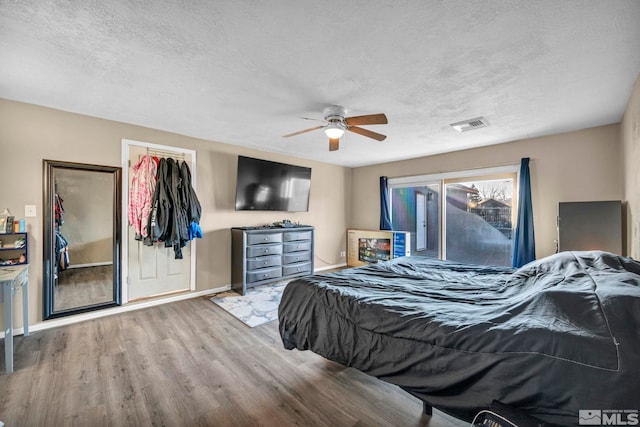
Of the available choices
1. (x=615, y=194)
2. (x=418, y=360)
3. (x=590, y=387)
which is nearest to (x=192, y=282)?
(x=418, y=360)

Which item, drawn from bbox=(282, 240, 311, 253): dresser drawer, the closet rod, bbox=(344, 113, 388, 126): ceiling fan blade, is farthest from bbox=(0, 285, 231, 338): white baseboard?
bbox=(344, 113, 388, 126): ceiling fan blade

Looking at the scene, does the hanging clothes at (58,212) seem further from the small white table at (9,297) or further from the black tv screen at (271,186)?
the black tv screen at (271,186)

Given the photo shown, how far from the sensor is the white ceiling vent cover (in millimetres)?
3047

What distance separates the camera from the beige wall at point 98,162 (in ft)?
8.79

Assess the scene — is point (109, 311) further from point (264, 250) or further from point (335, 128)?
point (335, 128)

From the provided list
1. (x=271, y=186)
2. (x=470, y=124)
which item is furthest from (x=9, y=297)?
(x=470, y=124)

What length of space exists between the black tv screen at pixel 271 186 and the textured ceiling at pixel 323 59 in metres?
1.25

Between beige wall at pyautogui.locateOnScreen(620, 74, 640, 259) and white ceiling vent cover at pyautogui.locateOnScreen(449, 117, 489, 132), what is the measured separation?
3.71 ft

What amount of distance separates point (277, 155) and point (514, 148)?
12.4ft

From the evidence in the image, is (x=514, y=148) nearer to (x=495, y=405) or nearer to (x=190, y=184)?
(x=495, y=405)

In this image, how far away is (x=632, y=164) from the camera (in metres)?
2.45

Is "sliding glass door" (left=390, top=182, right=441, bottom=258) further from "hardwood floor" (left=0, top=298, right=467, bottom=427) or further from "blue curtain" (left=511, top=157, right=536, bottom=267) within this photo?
"hardwood floor" (left=0, top=298, right=467, bottom=427)

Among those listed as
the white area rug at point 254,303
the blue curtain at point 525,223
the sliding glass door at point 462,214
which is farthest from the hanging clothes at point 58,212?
the blue curtain at point 525,223

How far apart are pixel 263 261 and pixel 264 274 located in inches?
8.2
